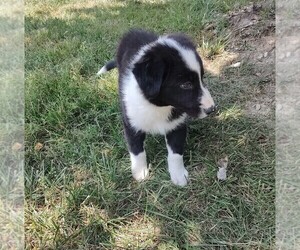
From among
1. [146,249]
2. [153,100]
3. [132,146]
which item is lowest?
[146,249]

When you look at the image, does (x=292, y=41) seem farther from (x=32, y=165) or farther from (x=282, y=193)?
(x=32, y=165)

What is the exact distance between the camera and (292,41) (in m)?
3.48

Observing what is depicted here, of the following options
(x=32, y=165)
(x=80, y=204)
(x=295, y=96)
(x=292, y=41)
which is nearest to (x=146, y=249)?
(x=80, y=204)

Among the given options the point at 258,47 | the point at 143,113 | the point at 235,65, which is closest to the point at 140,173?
the point at 143,113

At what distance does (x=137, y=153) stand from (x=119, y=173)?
7.1 inches

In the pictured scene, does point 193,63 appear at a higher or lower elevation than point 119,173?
higher

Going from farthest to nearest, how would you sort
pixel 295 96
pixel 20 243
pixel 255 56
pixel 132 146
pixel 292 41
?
pixel 255 56, pixel 292 41, pixel 295 96, pixel 132 146, pixel 20 243

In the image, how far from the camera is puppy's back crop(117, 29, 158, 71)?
277 centimetres

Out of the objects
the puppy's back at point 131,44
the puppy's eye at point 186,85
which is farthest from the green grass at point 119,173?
the puppy's eye at point 186,85

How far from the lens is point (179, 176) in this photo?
2719mm

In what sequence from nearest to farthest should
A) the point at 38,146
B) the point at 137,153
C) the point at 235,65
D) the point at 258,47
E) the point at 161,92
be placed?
the point at 161,92, the point at 137,153, the point at 38,146, the point at 235,65, the point at 258,47

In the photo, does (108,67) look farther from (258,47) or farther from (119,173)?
(258,47)

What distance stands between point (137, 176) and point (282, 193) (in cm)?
86

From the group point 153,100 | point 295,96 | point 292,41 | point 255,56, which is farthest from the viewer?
point 255,56
